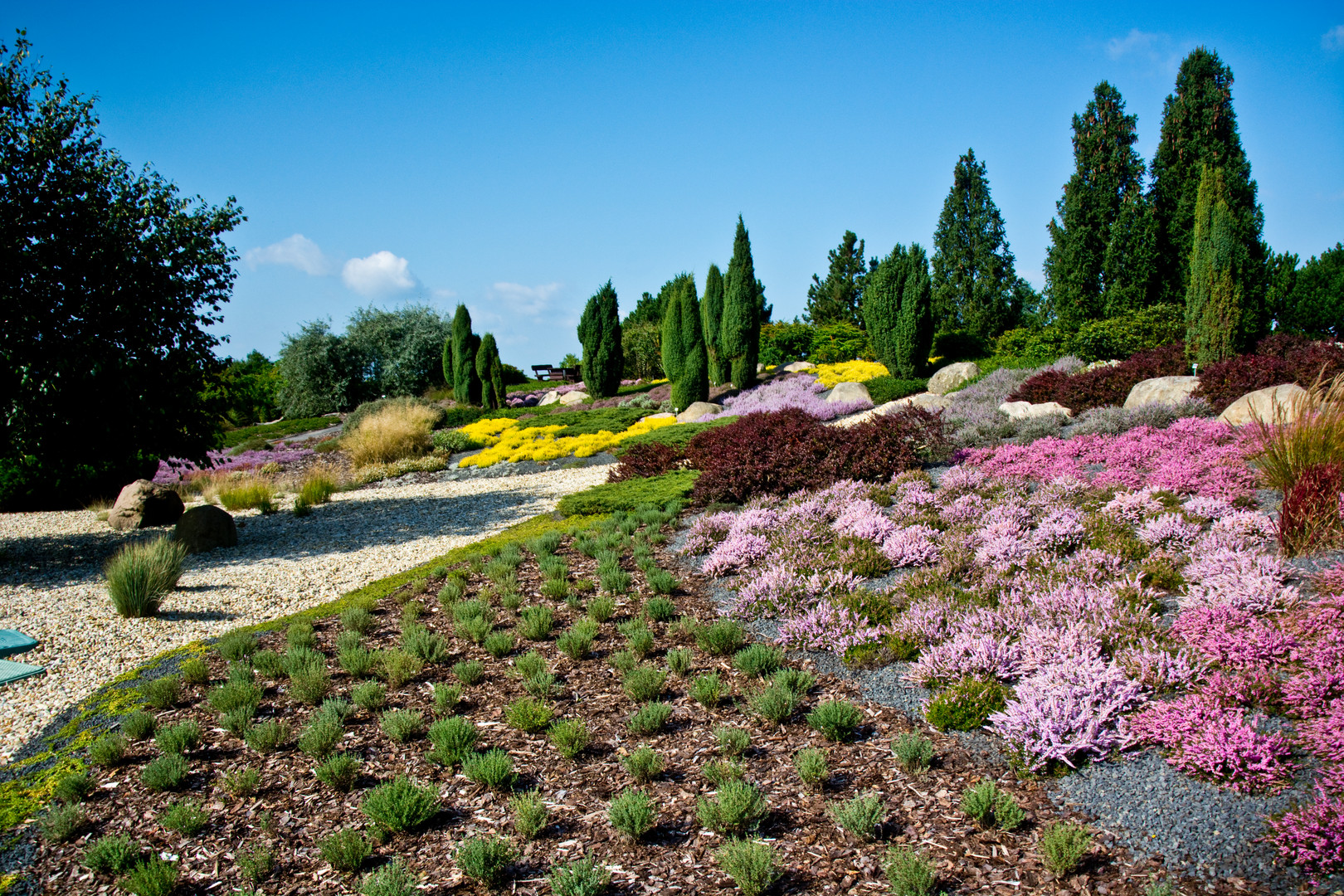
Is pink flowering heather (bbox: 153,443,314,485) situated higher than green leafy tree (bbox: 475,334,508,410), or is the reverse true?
green leafy tree (bbox: 475,334,508,410)

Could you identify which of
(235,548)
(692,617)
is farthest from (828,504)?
(235,548)

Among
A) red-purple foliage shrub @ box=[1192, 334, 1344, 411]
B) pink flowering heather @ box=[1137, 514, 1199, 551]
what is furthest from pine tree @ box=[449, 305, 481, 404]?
pink flowering heather @ box=[1137, 514, 1199, 551]

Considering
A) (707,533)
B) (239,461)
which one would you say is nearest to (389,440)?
(239,461)

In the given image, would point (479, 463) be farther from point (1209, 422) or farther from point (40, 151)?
point (1209, 422)

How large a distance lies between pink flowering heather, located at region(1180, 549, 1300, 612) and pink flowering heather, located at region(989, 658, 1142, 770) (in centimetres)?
95

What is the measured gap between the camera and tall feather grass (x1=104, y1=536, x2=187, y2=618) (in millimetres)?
6273

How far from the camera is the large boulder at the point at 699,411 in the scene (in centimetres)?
2025

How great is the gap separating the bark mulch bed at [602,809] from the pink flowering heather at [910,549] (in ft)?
5.59

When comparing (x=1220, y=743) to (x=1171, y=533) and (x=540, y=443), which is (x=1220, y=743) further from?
(x=540, y=443)

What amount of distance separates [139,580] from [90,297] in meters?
4.81

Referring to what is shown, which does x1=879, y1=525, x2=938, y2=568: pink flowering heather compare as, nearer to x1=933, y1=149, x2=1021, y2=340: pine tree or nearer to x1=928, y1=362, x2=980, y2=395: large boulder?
x1=928, y1=362, x2=980, y2=395: large boulder

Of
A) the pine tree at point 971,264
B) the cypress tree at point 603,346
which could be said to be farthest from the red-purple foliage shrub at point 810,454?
the pine tree at point 971,264

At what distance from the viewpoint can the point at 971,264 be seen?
29.6m

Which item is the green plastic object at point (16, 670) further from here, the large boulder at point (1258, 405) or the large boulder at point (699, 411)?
the large boulder at point (699, 411)
